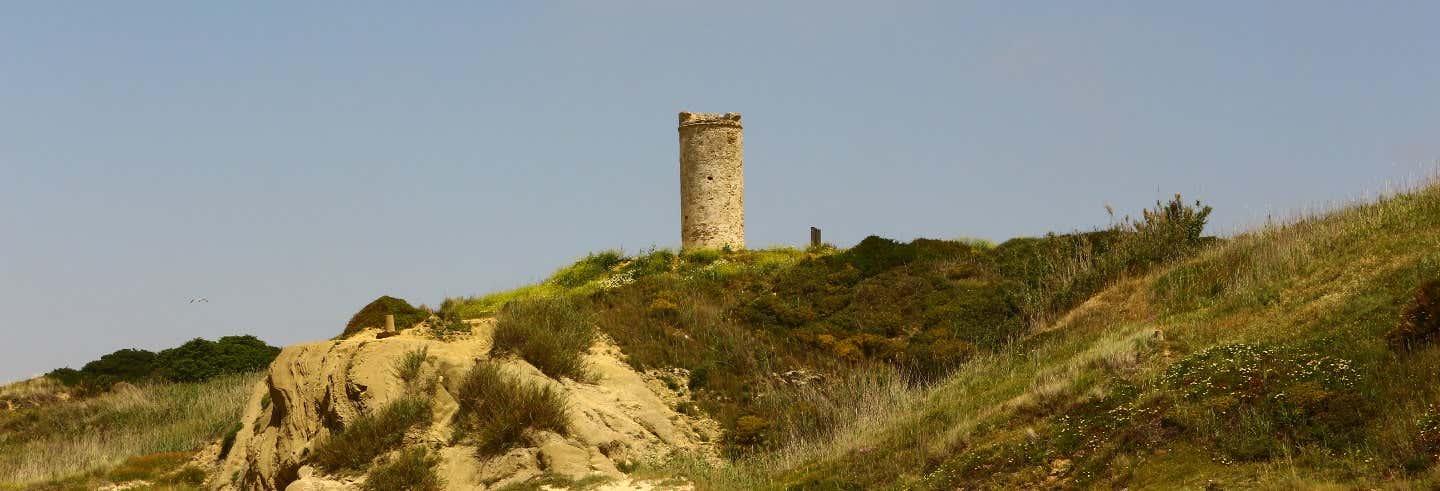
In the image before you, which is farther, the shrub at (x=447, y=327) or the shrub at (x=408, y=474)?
the shrub at (x=447, y=327)

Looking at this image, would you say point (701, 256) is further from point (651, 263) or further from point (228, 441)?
point (228, 441)

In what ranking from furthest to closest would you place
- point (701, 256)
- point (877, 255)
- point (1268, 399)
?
point (701, 256) → point (877, 255) → point (1268, 399)

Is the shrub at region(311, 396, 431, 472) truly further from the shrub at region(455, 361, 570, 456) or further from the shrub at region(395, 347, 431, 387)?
the shrub at region(455, 361, 570, 456)

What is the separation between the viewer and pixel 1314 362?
56.4 ft

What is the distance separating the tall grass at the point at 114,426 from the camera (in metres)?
27.6

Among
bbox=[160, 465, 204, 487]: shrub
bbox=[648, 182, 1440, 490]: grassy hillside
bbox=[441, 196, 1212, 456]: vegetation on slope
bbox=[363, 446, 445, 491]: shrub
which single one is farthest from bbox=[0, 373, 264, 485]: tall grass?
bbox=[648, 182, 1440, 490]: grassy hillside

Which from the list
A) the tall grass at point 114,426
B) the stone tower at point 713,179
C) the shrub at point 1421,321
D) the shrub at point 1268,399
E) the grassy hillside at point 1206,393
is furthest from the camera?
the stone tower at point 713,179

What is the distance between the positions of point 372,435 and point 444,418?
1.08 m

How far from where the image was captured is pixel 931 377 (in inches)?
982

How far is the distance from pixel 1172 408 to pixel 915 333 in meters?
9.59

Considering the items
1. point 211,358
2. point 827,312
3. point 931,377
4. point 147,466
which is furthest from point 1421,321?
point 211,358

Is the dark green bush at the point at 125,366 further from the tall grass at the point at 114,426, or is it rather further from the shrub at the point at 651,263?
the shrub at the point at 651,263

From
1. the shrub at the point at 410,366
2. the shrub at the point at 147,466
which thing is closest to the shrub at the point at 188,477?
the shrub at the point at 147,466

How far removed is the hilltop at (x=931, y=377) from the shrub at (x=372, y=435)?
4 cm
